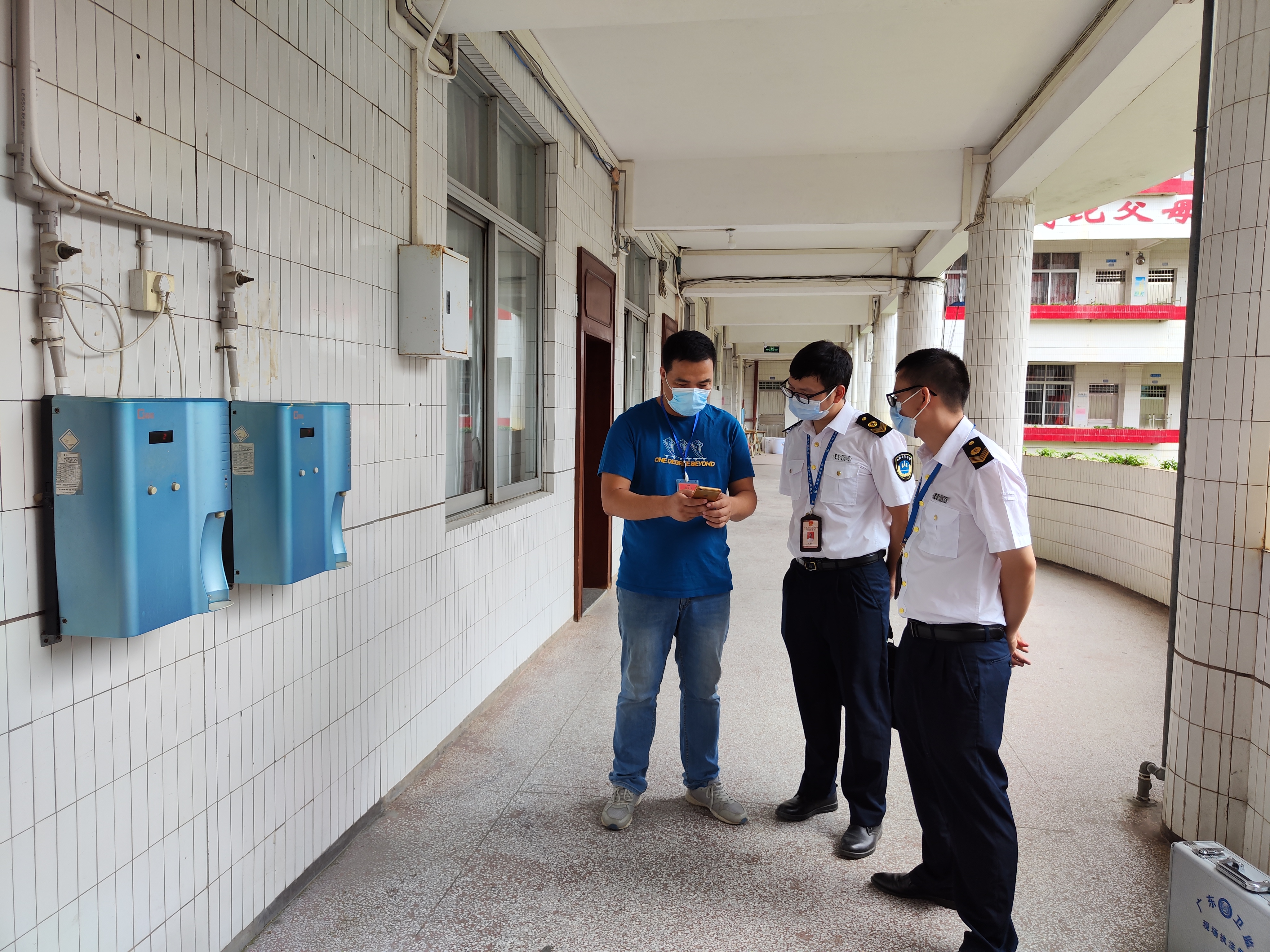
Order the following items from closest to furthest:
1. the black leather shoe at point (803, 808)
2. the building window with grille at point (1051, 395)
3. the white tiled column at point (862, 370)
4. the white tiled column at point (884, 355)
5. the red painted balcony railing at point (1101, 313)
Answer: the black leather shoe at point (803, 808) < the white tiled column at point (884, 355) < the white tiled column at point (862, 370) < the red painted balcony railing at point (1101, 313) < the building window with grille at point (1051, 395)

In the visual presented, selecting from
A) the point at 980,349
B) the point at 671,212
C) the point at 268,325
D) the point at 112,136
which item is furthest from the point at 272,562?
the point at 980,349

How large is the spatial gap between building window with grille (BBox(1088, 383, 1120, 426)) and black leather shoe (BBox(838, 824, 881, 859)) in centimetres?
2140

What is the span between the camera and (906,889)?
2.27 metres

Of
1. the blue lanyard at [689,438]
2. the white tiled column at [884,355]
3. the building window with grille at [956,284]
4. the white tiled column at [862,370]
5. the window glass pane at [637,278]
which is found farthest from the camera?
the building window with grille at [956,284]

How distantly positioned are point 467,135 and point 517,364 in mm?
1269

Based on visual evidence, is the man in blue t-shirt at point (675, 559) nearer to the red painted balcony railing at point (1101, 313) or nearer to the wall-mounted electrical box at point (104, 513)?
the wall-mounted electrical box at point (104, 513)

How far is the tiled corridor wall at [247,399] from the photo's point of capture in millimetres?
1440

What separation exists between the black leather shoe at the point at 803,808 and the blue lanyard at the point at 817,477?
104 cm

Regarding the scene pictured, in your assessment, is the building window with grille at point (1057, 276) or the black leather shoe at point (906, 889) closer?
the black leather shoe at point (906, 889)

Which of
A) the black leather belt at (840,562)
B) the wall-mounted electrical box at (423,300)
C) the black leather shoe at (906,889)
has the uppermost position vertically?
the wall-mounted electrical box at (423,300)

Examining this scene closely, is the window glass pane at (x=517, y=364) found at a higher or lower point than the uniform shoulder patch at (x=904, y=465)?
higher

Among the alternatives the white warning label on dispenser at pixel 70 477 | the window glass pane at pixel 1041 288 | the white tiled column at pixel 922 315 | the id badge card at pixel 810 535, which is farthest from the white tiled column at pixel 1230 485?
the window glass pane at pixel 1041 288

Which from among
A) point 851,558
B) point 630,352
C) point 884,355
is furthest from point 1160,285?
point 851,558

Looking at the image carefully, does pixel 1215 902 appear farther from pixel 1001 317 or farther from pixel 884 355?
pixel 884 355
